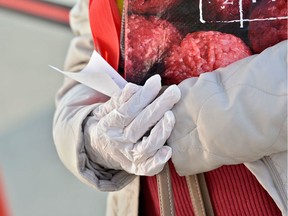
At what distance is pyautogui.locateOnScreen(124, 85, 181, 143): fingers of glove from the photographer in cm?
91

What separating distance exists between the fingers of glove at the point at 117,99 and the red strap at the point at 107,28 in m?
0.08

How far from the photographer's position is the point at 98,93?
3.75 feet

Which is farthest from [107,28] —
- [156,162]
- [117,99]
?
[156,162]

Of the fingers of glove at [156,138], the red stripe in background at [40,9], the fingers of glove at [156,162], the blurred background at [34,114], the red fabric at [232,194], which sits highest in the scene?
the fingers of glove at [156,138]

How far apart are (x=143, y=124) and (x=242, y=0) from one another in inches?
10.3

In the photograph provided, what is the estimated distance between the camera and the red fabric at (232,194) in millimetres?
961

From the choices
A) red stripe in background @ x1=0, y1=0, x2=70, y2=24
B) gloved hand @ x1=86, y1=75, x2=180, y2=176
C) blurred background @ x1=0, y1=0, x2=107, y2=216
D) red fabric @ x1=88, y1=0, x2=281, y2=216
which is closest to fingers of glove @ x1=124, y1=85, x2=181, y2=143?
gloved hand @ x1=86, y1=75, x2=180, y2=176

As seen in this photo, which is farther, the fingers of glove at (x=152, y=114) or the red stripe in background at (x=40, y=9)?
the red stripe in background at (x=40, y=9)

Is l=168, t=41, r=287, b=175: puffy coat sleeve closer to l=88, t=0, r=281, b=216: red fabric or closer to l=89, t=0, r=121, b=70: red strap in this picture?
l=88, t=0, r=281, b=216: red fabric

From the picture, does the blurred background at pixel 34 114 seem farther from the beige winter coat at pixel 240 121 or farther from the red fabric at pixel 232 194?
the beige winter coat at pixel 240 121

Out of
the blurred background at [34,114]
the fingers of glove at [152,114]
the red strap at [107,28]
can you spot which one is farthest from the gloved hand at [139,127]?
the blurred background at [34,114]

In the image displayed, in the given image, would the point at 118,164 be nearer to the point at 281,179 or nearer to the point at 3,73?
the point at 281,179

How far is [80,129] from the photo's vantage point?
1.07 m

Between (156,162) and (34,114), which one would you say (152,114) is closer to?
(156,162)
